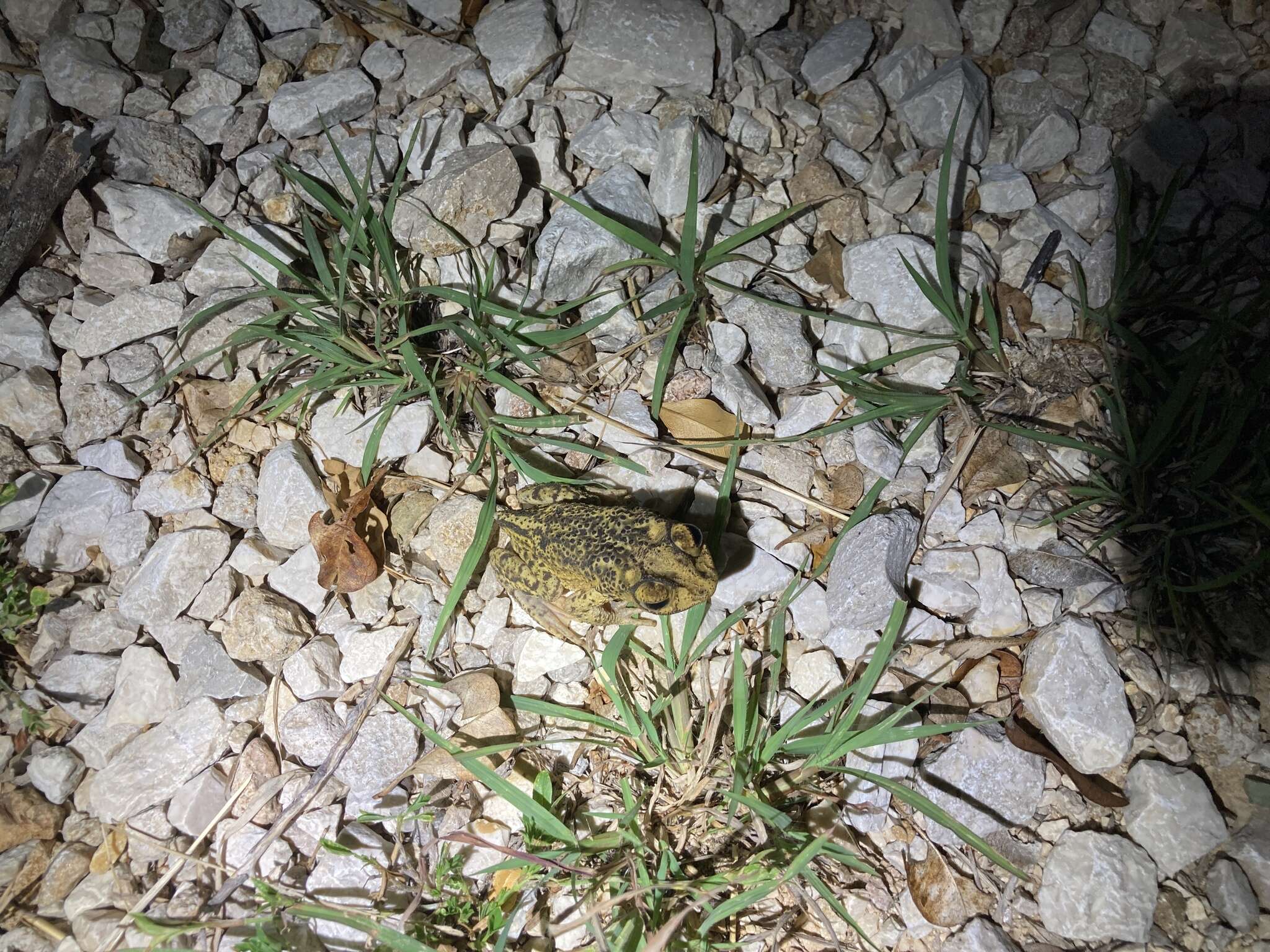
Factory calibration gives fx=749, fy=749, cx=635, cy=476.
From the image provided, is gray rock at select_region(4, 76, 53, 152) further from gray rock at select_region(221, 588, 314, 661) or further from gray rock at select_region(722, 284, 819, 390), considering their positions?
gray rock at select_region(722, 284, 819, 390)

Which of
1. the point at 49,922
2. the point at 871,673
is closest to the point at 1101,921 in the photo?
the point at 871,673

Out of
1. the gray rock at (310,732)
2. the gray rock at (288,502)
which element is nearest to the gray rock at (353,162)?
the gray rock at (288,502)

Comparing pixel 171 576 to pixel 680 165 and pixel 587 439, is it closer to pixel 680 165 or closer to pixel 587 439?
pixel 587 439

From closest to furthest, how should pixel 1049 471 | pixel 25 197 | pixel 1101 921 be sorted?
1. pixel 1101 921
2. pixel 1049 471
3. pixel 25 197

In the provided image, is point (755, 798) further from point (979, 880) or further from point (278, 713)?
point (278, 713)

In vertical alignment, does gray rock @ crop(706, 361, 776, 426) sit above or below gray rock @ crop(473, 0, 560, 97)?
below

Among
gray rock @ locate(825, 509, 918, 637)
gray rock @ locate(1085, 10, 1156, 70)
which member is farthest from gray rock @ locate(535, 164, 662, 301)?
gray rock @ locate(1085, 10, 1156, 70)

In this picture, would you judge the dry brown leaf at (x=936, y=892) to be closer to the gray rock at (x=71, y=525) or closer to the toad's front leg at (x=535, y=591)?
the toad's front leg at (x=535, y=591)

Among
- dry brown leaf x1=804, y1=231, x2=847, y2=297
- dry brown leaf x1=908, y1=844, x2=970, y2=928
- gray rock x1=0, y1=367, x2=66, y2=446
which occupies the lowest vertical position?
dry brown leaf x1=908, y1=844, x2=970, y2=928

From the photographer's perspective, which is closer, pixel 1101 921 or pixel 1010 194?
pixel 1101 921
